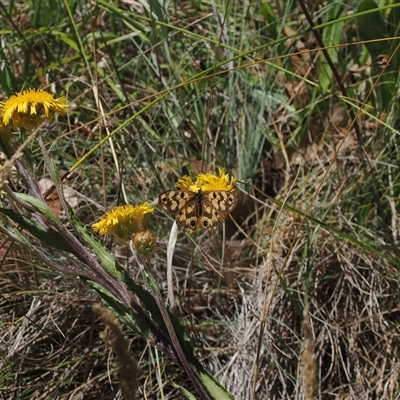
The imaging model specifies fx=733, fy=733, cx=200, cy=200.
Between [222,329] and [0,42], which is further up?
[0,42]

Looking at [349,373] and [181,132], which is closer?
[349,373]

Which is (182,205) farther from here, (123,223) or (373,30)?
(373,30)

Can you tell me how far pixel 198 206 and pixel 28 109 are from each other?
11.9 inches

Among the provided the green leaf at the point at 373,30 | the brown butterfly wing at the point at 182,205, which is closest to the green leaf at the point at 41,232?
the brown butterfly wing at the point at 182,205

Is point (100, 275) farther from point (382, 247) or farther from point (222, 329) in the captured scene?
point (382, 247)

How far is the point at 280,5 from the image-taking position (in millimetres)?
2029

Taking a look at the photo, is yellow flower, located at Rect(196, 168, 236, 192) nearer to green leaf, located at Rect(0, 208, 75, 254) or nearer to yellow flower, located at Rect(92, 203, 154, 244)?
yellow flower, located at Rect(92, 203, 154, 244)

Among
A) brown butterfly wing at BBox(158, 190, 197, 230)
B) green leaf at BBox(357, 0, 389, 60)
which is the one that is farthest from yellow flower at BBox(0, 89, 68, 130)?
green leaf at BBox(357, 0, 389, 60)

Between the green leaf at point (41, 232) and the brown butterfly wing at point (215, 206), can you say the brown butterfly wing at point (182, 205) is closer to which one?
the brown butterfly wing at point (215, 206)

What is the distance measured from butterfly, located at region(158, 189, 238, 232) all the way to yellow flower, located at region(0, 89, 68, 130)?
23 cm

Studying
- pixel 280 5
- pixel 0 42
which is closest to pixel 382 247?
pixel 280 5

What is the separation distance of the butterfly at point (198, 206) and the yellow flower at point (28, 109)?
0.74ft

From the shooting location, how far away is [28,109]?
3.69ft

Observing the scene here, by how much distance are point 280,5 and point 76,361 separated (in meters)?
1.12
